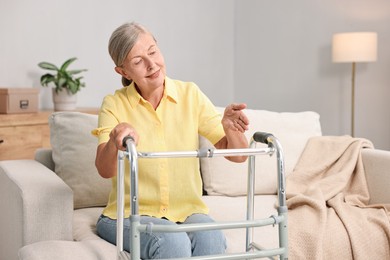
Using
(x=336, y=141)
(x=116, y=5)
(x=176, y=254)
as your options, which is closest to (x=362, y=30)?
(x=116, y=5)

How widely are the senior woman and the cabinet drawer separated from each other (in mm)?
1434

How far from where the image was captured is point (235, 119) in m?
1.78

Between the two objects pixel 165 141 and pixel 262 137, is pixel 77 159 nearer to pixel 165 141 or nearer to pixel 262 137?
pixel 165 141

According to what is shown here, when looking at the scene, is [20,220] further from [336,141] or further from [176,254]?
[336,141]

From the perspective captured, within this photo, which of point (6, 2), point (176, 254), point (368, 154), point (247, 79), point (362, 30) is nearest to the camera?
point (176, 254)

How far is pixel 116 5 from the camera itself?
14.3 feet

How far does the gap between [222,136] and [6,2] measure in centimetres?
233

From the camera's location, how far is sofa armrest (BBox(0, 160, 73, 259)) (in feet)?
6.05

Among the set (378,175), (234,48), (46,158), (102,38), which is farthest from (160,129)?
(234,48)

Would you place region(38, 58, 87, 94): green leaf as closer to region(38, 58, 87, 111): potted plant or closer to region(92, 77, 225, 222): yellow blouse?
region(38, 58, 87, 111): potted plant

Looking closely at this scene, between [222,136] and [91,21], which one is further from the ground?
[91,21]

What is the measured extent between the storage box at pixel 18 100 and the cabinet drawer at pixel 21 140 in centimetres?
16

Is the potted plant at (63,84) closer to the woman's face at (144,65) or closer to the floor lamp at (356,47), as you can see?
the floor lamp at (356,47)

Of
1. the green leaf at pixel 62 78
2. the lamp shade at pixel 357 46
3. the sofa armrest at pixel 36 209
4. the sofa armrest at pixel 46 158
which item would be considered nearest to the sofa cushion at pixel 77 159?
the sofa armrest at pixel 46 158
